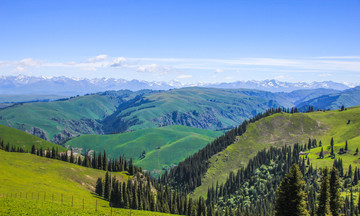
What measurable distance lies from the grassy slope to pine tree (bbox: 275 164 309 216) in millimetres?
36310

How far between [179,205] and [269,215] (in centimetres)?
6535

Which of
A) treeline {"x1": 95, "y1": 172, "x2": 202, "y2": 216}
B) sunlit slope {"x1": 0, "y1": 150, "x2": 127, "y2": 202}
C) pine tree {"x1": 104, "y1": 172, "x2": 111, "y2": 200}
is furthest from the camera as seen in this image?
pine tree {"x1": 104, "y1": 172, "x2": 111, "y2": 200}

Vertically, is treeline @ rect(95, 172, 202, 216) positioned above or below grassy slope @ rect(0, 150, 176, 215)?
below

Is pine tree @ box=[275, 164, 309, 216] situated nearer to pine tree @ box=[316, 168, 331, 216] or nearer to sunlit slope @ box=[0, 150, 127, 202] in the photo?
pine tree @ box=[316, 168, 331, 216]

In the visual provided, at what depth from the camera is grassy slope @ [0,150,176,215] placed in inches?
2641

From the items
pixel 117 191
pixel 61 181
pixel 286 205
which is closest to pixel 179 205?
pixel 117 191

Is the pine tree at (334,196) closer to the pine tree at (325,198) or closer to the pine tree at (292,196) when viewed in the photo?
the pine tree at (325,198)

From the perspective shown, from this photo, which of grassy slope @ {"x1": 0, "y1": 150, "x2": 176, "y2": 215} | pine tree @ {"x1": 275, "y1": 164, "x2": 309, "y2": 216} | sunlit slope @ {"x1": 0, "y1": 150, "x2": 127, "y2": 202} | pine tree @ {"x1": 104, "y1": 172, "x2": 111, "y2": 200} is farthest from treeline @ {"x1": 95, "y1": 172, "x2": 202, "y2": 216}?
pine tree @ {"x1": 275, "y1": 164, "x2": 309, "y2": 216}

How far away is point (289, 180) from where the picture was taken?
42031 millimetres

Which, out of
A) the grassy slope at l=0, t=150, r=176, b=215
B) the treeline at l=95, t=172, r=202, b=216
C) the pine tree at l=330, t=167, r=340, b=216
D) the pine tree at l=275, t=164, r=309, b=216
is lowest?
the treeline at l=95, t=172, r=202, b=216

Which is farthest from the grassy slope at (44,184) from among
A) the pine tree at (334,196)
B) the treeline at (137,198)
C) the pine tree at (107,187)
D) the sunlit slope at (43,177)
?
Answer: the pine tree at (334,196)

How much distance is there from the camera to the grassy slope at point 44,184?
67.1 metres

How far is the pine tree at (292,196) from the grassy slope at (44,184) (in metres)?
36.3

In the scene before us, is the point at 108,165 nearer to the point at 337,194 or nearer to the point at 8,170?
the point at 8,170
